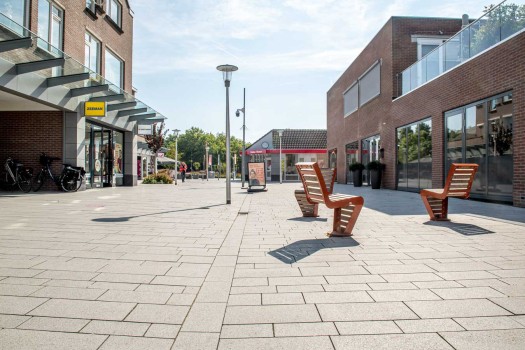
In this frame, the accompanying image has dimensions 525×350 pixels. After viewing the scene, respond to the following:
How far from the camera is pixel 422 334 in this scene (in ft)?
7.39

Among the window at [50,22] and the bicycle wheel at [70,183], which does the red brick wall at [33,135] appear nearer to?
the bicycle wheel at [70,183]

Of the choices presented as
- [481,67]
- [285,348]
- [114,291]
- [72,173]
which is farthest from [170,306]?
[72,173]

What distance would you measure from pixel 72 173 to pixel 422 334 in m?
14.5

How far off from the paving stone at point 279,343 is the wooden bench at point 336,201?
9.88 feet

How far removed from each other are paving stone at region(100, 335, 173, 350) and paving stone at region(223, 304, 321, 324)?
46 centimetres

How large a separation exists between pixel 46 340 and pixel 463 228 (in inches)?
234

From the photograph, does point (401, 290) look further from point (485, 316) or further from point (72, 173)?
point (72, 173)

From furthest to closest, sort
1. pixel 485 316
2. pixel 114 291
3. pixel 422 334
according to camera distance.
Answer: pixel 114 291
pixel 485 316
pixel 422 334

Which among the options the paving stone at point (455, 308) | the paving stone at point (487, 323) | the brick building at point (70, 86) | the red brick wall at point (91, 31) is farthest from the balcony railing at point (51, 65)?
the paving stone at point (487, 323)

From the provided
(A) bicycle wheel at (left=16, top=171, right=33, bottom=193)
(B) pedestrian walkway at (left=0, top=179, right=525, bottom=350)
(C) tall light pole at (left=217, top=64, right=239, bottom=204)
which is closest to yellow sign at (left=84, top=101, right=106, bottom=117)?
(A) bicycle wheel at (left=16, top=171, right=33, bottom=193)

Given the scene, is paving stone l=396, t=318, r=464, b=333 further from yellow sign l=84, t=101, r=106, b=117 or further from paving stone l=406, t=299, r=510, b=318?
yellow sign l=84, t=101, r=106, b=117

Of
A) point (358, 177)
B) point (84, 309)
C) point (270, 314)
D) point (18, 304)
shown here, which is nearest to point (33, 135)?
point (18, 304)

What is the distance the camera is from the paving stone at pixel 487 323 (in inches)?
91.9

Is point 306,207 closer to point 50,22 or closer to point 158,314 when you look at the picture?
point 158,314
